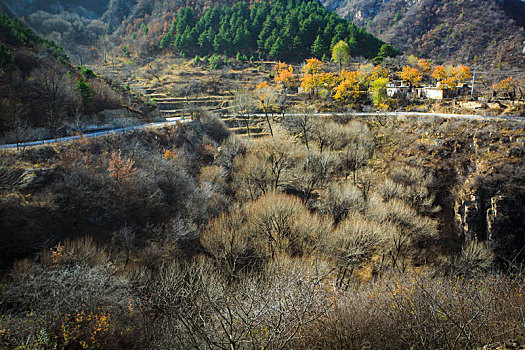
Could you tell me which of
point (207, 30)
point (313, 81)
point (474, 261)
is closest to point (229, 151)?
point (313, 81)

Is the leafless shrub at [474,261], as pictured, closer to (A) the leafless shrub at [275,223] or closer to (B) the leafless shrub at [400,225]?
(B) the leafless shrub at [400,225]

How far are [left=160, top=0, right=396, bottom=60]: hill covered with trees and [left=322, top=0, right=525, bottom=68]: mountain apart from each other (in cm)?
3143

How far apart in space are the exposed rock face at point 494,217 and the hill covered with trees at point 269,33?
179ft

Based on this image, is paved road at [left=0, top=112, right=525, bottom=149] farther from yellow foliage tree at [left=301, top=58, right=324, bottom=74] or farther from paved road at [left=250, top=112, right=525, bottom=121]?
yellow foliage tree at [left=301, top=58, right=324, bottom=74]

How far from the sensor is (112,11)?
114 meters

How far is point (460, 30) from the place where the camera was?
314 ft

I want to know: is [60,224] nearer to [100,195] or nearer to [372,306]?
[100,195]

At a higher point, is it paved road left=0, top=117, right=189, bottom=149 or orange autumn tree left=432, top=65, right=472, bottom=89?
orange autumn tree left=432, top=65, right=472, bottom=89

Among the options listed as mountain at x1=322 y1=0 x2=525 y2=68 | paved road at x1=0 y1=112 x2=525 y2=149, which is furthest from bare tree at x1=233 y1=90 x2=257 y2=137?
mountain at x1=322 y1=0 x2=525 y2=68

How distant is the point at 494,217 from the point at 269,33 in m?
73.2

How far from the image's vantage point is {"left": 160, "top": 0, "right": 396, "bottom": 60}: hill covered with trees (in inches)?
2918

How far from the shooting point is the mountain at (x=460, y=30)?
8500 cm

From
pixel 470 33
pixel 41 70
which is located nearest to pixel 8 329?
pixel 41 70

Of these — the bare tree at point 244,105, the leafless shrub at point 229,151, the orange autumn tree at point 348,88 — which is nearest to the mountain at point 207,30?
the orange autumn tree at point 348,88
